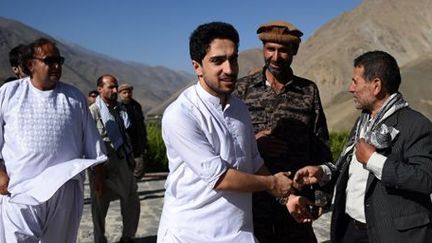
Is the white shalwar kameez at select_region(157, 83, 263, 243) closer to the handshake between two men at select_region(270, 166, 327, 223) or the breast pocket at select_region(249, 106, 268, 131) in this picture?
the handshake between two men at select_region(270, 166, 327, 223)

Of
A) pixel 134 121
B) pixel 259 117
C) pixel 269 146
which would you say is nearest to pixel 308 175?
pixel 269 146

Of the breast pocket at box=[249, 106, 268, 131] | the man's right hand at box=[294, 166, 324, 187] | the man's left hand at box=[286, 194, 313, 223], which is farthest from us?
the breast pocket at box=[249, 106, 268, 131]

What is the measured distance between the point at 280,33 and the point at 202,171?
4.29ft

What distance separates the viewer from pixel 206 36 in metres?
2.56

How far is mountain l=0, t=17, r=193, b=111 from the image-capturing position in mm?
94312

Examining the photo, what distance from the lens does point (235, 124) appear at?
2.69m

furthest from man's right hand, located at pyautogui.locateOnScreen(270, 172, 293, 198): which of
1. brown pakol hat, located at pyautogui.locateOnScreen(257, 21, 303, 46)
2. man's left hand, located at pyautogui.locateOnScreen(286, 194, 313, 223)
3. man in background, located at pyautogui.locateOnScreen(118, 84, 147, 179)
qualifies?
man in background, located at pyautogui.locateOnScreen(118, 84, 147, 179)

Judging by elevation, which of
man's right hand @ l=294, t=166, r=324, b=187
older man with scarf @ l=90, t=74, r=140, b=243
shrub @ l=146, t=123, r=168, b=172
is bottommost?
shrub @ l=146, t=123, r=168, b=172

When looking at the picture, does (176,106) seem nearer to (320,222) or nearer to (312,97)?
(312,97)

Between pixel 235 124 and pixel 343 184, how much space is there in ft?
3.36

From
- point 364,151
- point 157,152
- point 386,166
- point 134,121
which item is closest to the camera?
point 386,166

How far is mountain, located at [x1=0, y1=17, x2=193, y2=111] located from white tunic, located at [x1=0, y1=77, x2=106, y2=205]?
176 feet

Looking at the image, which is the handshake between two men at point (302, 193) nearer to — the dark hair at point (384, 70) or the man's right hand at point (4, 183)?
the dark hair at point (384, 70)

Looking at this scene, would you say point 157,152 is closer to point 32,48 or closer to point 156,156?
point 156,156
